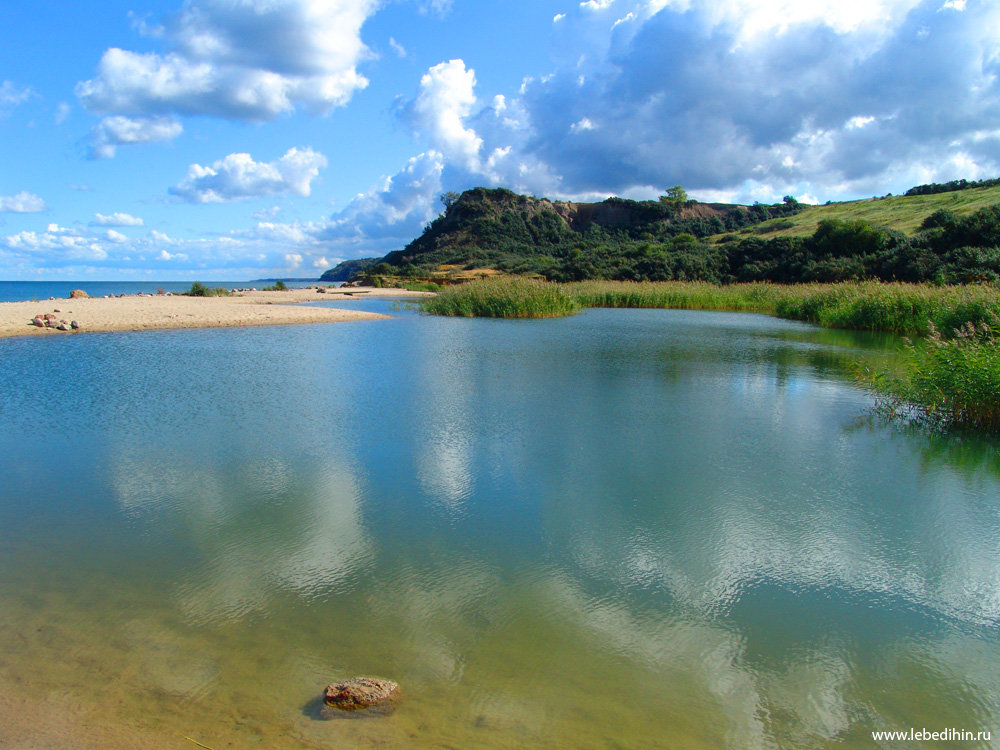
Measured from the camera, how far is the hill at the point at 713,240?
29781 mm

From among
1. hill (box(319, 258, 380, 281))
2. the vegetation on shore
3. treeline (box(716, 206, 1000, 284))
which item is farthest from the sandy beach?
hill (box(319, 258, 380, 281))

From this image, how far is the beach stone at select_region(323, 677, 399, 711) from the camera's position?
2693 mm

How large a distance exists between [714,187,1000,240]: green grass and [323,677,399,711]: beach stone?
40.1 meters

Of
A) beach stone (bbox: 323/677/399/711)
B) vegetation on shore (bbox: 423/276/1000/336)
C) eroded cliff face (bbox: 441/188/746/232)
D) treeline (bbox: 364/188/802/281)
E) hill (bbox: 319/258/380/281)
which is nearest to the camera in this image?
beach stone (bbox: 323/677/399/711)

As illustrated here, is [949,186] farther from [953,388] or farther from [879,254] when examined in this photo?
[953,388]

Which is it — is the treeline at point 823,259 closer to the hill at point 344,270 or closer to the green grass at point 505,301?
the green grass at point 505,301

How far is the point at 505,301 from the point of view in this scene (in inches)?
986

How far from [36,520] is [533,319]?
2033 centimetres

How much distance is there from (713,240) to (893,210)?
45.7ft

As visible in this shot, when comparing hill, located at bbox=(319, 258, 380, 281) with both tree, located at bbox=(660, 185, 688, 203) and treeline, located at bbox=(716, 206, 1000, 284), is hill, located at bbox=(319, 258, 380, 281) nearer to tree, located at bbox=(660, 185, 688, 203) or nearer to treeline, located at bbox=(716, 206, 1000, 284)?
tree, located at bbox=(660, 185, 688, 203)

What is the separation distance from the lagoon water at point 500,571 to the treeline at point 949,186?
5269 cm

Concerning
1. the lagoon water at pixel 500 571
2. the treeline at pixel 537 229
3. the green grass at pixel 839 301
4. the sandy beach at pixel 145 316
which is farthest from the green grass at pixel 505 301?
the treeline at pixel 537 229

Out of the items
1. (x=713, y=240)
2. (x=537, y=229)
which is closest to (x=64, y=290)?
(x=537, y=229)

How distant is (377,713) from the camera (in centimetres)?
266
